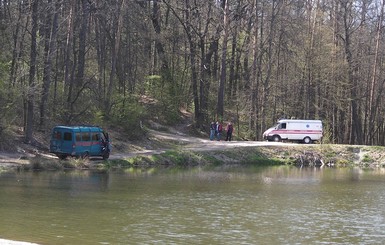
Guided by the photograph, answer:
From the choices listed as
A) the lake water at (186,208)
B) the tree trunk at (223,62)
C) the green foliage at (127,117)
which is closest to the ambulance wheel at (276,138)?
the tree trunk at (223,62)

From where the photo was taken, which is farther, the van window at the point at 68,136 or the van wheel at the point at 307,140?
the van wheel at the point at 307,140

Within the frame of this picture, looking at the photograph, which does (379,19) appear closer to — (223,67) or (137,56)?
(223,67)

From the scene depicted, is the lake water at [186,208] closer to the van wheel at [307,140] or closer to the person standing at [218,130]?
the person standing at [218,130]

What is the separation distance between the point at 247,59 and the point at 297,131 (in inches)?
553

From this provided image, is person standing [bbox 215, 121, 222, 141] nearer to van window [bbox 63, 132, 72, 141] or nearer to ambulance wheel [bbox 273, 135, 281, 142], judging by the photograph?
ambulance wheel [bbox 273, 135, 281, 142]

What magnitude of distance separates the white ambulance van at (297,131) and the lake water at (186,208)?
18347 millimetres

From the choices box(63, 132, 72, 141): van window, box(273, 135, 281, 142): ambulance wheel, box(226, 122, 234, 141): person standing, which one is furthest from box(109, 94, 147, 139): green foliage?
box(273, 135, 281, 142): ambulance wheel

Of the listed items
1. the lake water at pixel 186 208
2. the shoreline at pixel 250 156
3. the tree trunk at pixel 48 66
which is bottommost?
the lake water at pixel 186 208

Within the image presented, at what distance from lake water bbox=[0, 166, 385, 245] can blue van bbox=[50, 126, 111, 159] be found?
3496 mm

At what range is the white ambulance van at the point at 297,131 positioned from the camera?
5338 cm

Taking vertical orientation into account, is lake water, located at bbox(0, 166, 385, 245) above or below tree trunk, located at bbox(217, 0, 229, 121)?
below

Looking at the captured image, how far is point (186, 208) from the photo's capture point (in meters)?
22.2

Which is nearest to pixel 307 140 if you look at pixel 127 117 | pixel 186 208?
pixel 127 117

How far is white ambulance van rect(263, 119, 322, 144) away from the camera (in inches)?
2101
